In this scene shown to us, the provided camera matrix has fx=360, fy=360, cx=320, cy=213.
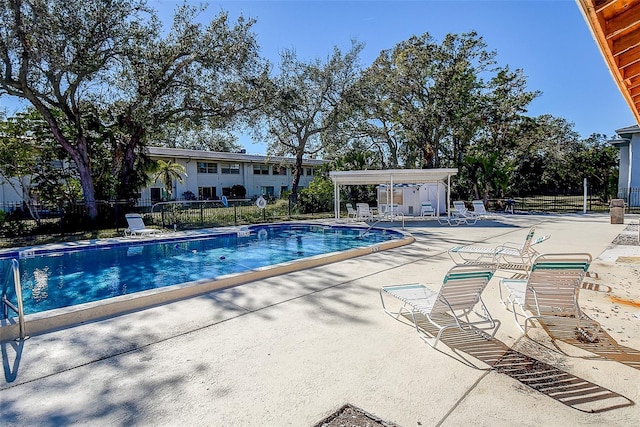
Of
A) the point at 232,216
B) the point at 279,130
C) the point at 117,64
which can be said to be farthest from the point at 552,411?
the point at 279,130

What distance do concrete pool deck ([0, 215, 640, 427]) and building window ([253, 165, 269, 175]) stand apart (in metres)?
29.1

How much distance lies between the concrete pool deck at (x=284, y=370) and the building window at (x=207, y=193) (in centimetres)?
2603

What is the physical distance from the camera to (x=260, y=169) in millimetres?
34188

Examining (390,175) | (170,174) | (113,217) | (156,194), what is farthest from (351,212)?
(156,194)

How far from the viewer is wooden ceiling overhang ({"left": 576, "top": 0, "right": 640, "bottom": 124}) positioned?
2.52 meters

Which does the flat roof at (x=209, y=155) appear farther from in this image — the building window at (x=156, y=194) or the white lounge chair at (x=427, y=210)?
the white lounge chair at (x=427, y=210)

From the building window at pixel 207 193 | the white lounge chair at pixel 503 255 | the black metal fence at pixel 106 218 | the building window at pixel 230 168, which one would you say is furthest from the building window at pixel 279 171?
the white lounge chair at pixel 503 255

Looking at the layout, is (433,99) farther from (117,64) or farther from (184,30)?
(117,64)

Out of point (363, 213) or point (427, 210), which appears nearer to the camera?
point (363, 213)

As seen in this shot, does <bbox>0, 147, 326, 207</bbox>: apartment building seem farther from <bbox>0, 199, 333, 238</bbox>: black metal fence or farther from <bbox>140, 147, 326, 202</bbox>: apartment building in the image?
<bbox>0, 199, 333, 238</bbox>: black metal fence

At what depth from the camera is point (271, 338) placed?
403 centimetres

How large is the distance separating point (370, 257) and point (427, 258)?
133 centimetres

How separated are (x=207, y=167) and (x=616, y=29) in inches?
1193

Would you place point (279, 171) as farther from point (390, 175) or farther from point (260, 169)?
point (390, 175)
